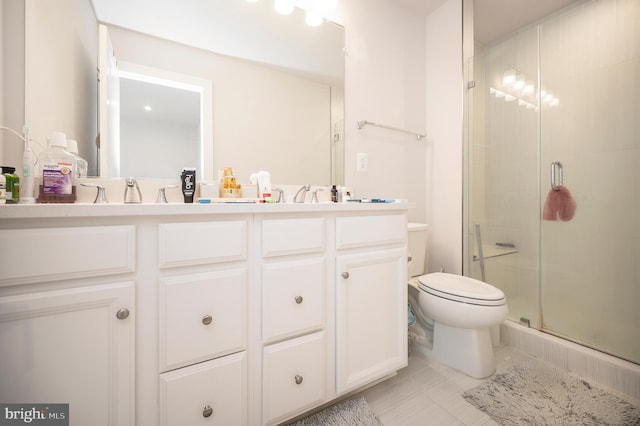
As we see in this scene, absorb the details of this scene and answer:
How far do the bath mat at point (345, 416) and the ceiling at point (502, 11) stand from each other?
8.38 ft

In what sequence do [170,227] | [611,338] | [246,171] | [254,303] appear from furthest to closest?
[611,338] < [246,171] < [254,303] < [170,227]

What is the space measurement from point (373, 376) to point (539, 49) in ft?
7.48

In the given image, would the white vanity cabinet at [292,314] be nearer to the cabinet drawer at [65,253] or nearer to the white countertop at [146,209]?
the white countertop at [146,209]

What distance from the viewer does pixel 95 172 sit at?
3.47ft

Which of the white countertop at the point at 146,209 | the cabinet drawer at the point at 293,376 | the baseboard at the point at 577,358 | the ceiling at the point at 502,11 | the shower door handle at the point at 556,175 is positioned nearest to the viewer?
the white countertop at the point at 146,209

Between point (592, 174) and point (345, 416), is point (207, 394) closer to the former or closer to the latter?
point (345, 416)

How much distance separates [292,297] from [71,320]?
61 cm

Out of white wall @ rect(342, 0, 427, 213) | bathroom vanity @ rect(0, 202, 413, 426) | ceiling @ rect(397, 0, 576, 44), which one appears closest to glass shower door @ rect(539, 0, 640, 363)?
ceiling @ rect(397, 0, 576, 44)

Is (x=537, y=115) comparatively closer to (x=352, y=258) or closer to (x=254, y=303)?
(x=352, y=258)

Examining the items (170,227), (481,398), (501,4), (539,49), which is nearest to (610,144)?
(539,49)

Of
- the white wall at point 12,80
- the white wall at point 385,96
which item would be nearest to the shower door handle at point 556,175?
the white wall at point 385,96

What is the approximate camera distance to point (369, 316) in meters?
1.14

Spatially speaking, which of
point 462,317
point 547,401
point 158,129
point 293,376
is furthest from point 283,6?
point 547,401

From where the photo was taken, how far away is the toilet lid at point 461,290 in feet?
4.26
